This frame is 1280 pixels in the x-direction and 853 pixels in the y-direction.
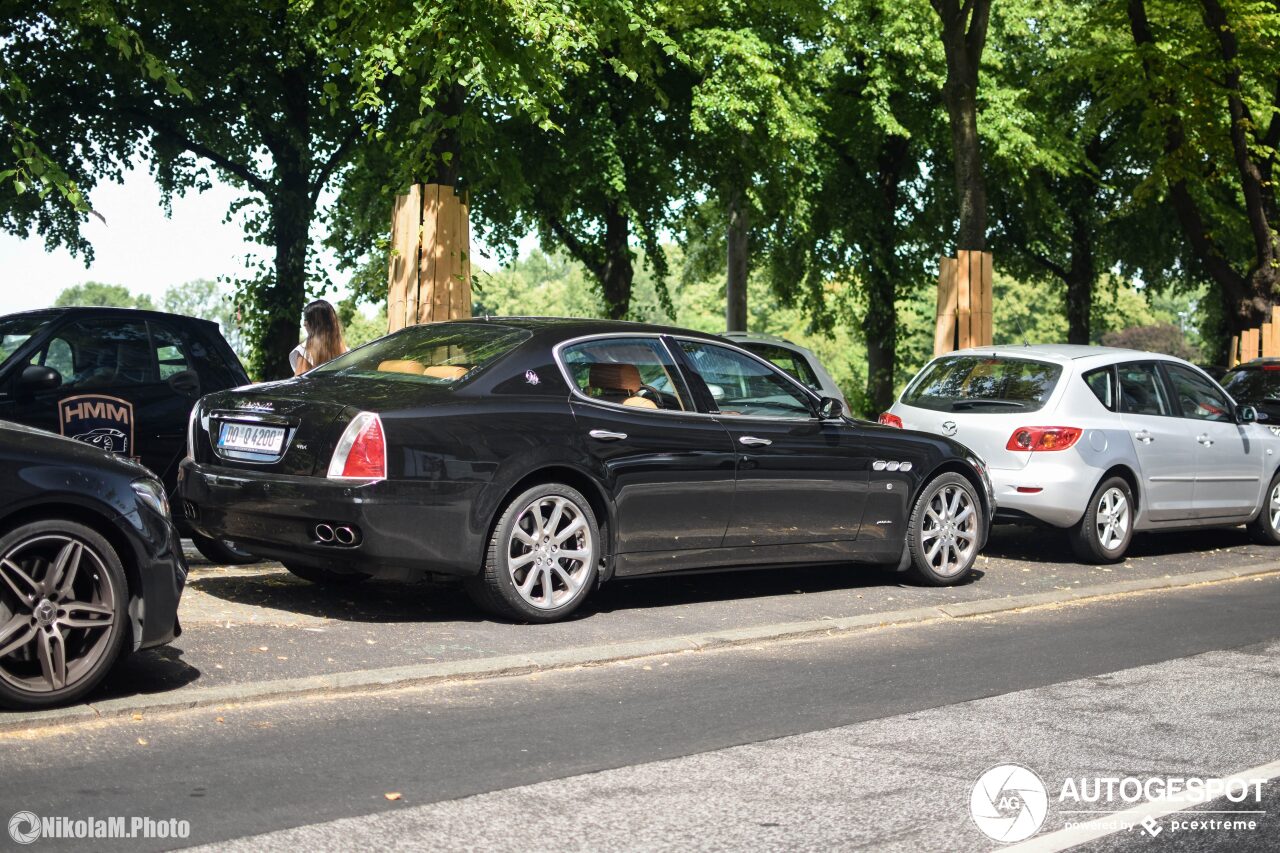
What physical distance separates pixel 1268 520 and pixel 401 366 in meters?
9.33

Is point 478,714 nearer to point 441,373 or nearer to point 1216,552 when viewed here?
point 441,373

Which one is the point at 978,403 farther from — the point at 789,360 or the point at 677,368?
the point at 677,368

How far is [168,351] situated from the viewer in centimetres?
1006

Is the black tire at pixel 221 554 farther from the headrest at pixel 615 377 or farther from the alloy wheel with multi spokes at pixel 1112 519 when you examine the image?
the alloy wheel with multi spokes at pixel 1112 519

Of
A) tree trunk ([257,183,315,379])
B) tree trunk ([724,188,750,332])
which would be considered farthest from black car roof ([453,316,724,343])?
tree trunk ([257,183,315,379])

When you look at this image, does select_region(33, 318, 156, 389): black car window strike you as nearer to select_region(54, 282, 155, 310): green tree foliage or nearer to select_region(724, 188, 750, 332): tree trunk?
select_region(724, 188, 750, 332): tree trunk

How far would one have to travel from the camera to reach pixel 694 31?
86.8 ft

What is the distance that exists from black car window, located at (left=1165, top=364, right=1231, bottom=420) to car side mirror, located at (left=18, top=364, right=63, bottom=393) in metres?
8.94

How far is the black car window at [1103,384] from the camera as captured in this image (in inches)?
482

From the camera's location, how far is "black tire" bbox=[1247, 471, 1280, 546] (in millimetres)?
14219

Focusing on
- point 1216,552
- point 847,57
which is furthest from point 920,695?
point 847,57

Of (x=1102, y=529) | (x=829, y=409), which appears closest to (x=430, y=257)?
(x=829, y=409)

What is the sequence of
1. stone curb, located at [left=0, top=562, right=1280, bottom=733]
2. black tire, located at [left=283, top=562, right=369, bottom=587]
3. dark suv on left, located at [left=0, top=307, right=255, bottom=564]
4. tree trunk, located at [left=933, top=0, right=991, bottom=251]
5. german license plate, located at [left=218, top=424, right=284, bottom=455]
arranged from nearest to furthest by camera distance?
stone curb, located at [left=0, top=562, right=1280, bottom=733]
german license plate, located at [left=218, top=424, right=284, bottom=455]
black tire, located at [left=283, top=562, right=369, bottom=587]
dark suv on left, located at [left=0, top=307, right=255, bottom=564]
tree trunk, located at [left=933, top=0, right=991, bottom=251]

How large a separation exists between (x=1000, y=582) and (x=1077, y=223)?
2781 cm
